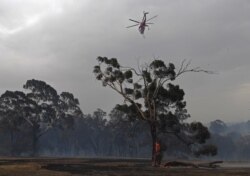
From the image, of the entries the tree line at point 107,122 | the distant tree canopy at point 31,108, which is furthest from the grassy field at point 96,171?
the distant tree canopy at point 31,108

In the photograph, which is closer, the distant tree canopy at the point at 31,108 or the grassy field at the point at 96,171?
the grassy field at the point at 96,171

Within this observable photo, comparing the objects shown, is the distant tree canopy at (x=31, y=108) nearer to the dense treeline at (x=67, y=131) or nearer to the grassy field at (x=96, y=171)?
the dense treeline at (x=67, y=131)

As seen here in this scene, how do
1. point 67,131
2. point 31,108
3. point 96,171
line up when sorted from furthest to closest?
point 67,131 < point 31,108 < point 96,171

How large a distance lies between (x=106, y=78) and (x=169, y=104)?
9.02 m

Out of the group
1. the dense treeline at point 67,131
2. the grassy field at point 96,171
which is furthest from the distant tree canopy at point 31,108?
the grassy field at point 96,171

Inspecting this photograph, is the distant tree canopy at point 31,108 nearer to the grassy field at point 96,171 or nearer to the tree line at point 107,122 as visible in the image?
the tree line at point 107,122

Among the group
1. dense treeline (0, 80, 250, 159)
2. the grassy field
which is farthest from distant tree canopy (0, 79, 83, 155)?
the grassy field

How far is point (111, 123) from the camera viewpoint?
5842 inches

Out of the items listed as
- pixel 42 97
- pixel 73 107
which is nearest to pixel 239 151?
pixel 73 107

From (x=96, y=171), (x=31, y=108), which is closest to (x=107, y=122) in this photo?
Answer: (x=31, y=108)

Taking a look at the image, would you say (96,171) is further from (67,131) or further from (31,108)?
(67,131)

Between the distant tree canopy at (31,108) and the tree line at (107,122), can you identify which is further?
the distant tree canopy at (31,108)

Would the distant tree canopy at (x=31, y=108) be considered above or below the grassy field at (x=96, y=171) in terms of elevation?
above

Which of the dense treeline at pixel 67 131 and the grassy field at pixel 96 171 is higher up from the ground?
the dense treeline at pixel 67 131
